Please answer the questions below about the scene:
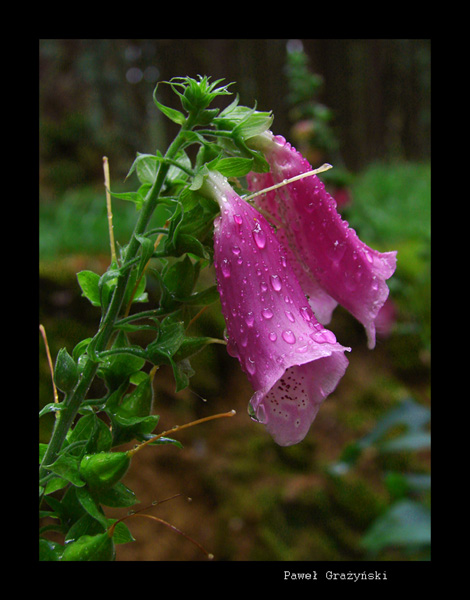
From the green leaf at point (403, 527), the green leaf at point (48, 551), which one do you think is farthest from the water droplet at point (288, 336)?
the green leaf at point (403, 527)

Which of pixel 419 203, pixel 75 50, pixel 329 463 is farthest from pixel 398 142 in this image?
pixel 329 463

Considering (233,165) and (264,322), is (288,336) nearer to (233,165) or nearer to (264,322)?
(264,322)

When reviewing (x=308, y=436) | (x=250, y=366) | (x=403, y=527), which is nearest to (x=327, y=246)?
(x=250, y=366)

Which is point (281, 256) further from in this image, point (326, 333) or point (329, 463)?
point (329, 463)

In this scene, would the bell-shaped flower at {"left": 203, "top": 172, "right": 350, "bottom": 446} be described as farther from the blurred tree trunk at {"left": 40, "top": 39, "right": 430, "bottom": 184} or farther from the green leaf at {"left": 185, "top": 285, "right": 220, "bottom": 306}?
the blurred tree trunk at {"left": 40, "top": 39, "right": 430, "bottom": 184}

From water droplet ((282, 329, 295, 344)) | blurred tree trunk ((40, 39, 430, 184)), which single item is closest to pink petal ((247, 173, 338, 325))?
water droplet ((282, 329, 295, 344))

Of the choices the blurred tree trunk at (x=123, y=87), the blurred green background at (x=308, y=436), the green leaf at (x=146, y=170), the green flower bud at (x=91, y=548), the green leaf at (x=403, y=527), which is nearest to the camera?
the green flower bud at (x=91, y=548)

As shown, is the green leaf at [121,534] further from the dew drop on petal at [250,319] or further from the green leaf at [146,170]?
the green leaf at [146,170]
